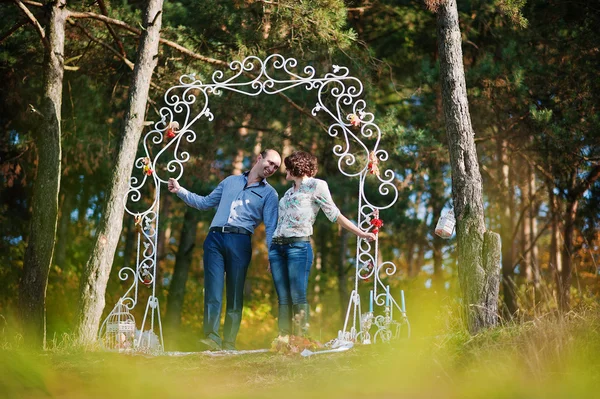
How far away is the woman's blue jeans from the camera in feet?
19.0

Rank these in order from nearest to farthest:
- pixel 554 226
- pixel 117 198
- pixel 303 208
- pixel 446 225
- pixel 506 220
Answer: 1. pixel 303 208
2. pixel 446 225
3. pixel 117 198
4. pixel 554 226
5. pixel 506 220

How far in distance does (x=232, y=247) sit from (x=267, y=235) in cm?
30

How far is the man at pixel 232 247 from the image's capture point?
20.0ft

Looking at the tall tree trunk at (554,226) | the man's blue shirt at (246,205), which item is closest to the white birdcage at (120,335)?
the man's blue shirt at (246,205)

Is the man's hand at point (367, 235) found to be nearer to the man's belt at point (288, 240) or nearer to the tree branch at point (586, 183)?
the man's belt at point (288, 240)

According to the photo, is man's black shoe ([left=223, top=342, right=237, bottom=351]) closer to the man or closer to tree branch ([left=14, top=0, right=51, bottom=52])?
the man

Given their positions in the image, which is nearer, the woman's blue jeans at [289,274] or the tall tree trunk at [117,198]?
the woman's blue jeans at [289,274]

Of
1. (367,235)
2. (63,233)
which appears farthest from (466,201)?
(63,233)

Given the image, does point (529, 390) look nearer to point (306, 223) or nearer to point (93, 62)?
point (306, 223)

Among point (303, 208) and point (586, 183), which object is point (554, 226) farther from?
point (303, 208)

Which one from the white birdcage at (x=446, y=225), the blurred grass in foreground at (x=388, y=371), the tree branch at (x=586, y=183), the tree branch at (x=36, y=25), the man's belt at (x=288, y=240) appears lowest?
the blurred grass in foreground at (x=388, y=371)

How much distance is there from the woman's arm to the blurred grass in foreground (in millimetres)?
1009

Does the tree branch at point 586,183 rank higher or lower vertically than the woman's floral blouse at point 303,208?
higher

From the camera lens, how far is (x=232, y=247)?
240 inches
